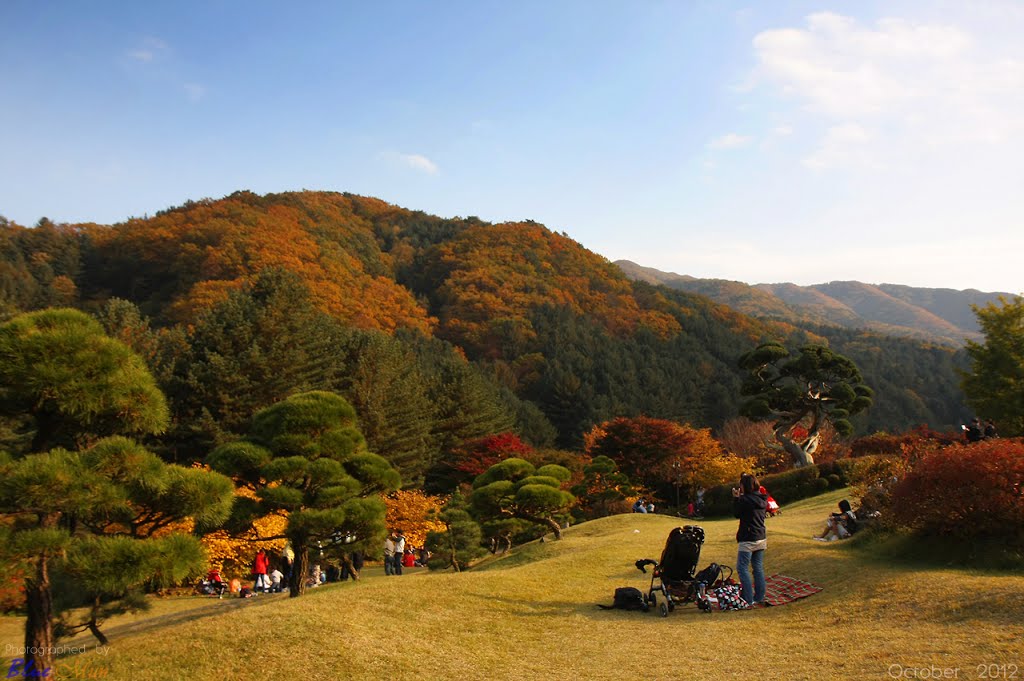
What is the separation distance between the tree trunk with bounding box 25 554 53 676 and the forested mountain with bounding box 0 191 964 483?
15.8m

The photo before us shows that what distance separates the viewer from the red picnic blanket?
7.71 metres

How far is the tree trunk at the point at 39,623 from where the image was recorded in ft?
18.6

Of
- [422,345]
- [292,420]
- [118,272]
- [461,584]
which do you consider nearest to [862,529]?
[461,584]

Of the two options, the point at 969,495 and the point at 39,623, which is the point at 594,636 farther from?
the point at 39,623

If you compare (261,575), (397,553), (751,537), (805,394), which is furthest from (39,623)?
(805,394)

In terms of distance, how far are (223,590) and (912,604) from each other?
16121 millimetres

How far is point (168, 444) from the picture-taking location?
853 inches

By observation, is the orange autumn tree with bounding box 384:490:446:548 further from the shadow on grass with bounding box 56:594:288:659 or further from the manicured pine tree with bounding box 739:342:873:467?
the manicured pine tree with bounding box 739:342:873:467

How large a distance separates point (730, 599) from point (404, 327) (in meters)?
50.4

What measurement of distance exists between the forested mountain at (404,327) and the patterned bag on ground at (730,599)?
17749 millimetres

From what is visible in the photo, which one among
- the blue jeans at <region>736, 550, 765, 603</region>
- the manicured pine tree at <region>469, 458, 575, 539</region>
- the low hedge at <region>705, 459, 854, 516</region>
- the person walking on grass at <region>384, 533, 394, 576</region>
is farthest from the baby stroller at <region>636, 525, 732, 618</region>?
the low hedge at <region>705, 459, 854, 516</region>

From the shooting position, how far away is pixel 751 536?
7508 millimetres

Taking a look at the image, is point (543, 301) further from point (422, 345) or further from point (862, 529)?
point (862, 529)

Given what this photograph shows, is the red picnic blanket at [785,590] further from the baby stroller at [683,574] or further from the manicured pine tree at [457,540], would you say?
the manicured pine tree at [457,540]
